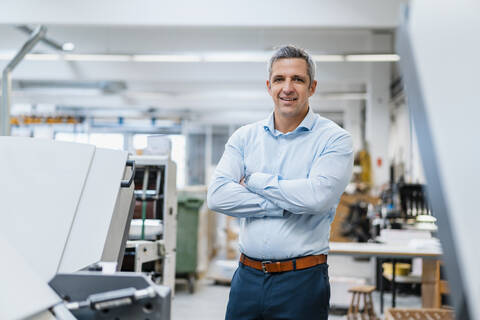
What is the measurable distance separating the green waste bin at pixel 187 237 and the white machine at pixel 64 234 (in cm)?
410

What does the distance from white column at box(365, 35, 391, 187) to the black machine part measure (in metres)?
9.10

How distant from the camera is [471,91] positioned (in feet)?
1.68

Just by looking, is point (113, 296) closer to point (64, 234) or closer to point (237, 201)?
point (64, 234)

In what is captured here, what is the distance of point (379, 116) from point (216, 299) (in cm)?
583

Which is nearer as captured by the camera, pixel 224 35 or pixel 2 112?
pixel 2 112

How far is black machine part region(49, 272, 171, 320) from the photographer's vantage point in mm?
846

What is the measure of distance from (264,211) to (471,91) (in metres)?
1.20

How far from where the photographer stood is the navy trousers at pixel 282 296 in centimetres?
154

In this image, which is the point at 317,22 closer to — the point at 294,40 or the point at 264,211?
the point at 294,40

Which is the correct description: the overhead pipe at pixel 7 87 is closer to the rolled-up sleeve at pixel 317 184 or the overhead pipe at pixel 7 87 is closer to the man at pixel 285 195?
the man at pixel 285 195

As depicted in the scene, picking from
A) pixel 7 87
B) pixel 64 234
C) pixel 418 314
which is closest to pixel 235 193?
pixel 64 234

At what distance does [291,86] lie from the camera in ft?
5.49

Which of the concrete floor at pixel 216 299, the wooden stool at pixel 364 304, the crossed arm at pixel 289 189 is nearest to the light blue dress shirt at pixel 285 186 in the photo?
the crossed arm at pixel 289 189

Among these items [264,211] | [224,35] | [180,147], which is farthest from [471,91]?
[180,147]
